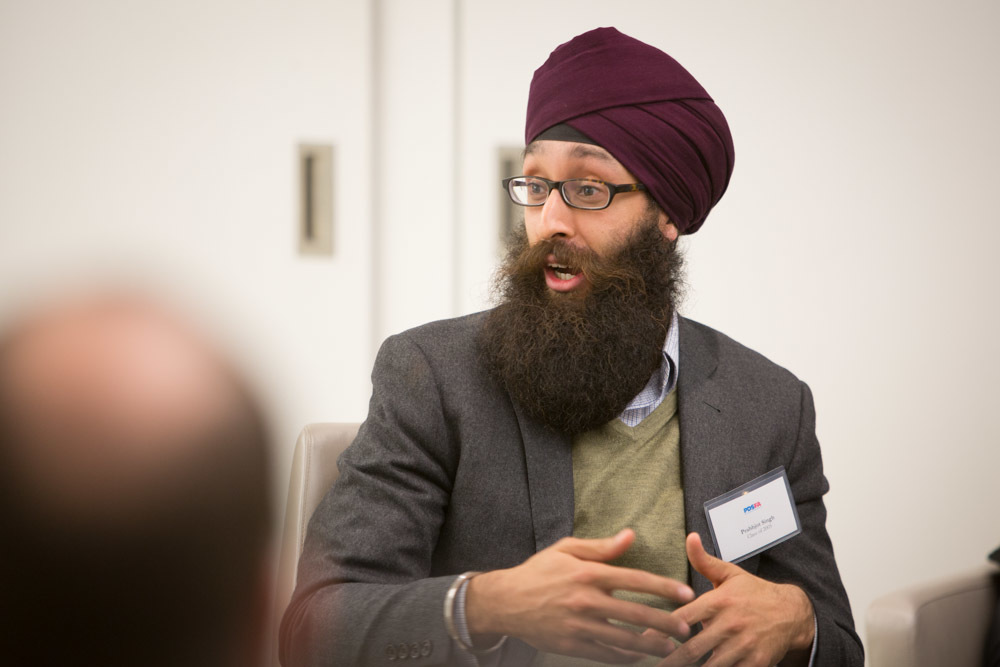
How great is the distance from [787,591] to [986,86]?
8.67 ft

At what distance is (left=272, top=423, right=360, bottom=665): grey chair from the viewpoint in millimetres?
1568

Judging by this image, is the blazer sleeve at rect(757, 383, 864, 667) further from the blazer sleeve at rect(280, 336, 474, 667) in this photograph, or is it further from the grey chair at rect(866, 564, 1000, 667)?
the blazer sleeve at rect(280, 336, 474, 667)

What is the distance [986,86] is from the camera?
328cm

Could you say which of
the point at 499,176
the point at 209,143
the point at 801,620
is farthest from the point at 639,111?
the point at 209,143

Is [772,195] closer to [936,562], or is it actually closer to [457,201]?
[457,201]

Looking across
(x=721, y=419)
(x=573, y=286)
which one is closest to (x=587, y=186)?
(x=573, y=286)

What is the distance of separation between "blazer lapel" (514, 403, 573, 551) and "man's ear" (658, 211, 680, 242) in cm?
54

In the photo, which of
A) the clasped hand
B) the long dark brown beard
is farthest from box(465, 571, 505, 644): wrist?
the long dark brown beard

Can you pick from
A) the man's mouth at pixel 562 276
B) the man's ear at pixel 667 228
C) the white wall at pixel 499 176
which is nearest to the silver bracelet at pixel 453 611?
the man's mouth at pixel 562 276

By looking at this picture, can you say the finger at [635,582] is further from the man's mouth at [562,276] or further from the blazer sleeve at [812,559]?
the man's mouth at [562,276]

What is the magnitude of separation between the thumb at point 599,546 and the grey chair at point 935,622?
636mm

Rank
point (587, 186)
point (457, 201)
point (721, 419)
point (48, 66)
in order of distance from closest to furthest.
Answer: point (721, 419) < point (587, 186) < point (48, 66) < point (457, 201)

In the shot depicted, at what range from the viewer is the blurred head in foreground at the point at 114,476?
325 millimetres

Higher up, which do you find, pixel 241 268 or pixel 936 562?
pixel 241 268
